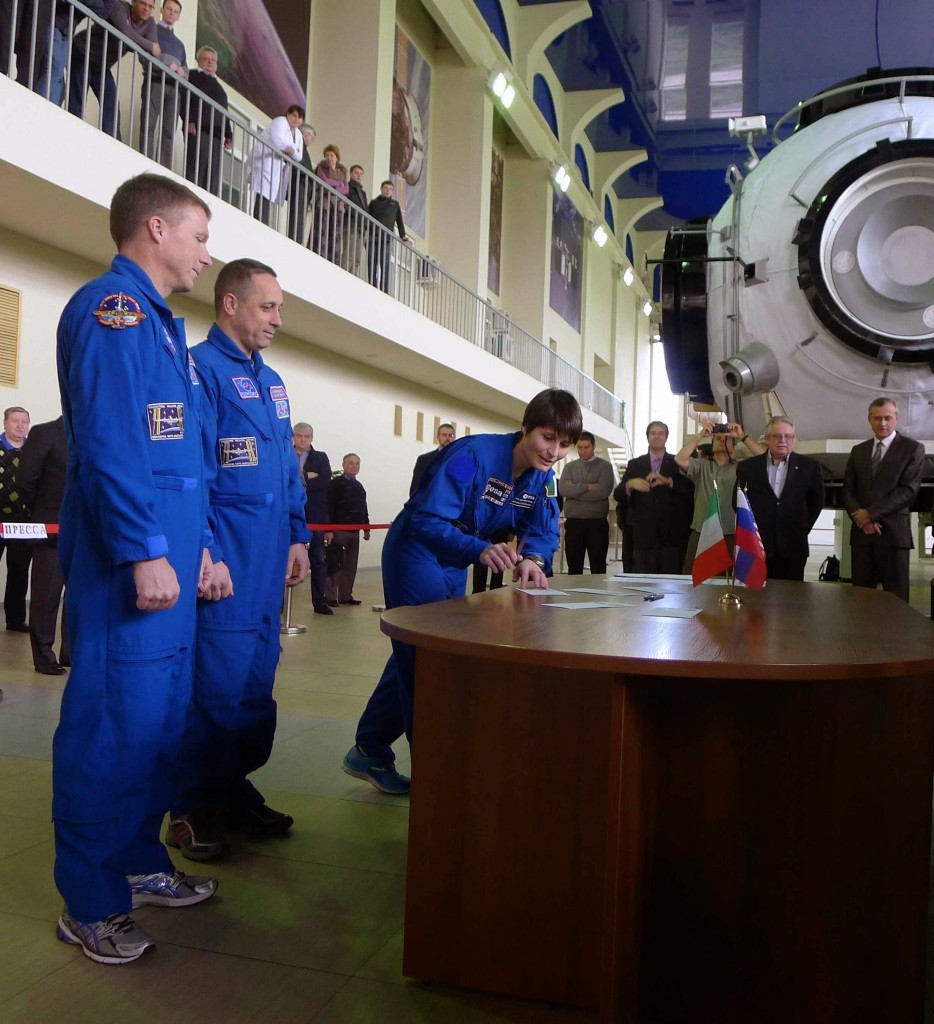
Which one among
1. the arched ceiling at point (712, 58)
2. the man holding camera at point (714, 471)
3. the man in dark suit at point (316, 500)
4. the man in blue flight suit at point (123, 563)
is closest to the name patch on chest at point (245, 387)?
the man in blue flight suit at point (123, 563)

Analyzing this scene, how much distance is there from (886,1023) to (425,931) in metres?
0.96

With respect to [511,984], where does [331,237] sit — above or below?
above

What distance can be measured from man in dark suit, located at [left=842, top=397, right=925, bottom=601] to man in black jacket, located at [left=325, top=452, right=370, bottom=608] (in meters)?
5.30

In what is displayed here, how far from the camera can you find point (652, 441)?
8.35m

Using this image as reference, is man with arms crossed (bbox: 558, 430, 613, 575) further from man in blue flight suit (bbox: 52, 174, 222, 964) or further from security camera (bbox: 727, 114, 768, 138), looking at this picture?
man in blue flight suit (bbox: 52, 174, 222, 964)

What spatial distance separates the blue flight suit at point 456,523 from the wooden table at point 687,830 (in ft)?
2.58

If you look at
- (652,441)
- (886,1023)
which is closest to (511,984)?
(886,1023)

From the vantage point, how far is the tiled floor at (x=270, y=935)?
1.99 meters

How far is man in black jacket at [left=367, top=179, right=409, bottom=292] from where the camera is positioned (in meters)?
13.5

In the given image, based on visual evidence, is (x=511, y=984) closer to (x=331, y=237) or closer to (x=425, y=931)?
(x=425, y=931)

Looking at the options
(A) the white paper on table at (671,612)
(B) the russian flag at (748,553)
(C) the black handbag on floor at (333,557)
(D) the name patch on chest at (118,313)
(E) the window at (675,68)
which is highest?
(E) the window at (675,68)

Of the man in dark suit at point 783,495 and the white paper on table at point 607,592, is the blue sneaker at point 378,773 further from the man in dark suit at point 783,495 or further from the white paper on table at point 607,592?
the man in dark suit at point 783,495

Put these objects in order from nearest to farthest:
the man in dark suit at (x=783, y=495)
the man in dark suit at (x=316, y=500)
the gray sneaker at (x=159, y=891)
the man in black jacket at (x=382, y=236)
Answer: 1. the gray sneaker at (x=159, y=891)
2. the man in dark suit at (x=783, y=495)
3. the man in dark suit at (x=316, y=500)
4. the man in black jacket at (x=382, y=236)

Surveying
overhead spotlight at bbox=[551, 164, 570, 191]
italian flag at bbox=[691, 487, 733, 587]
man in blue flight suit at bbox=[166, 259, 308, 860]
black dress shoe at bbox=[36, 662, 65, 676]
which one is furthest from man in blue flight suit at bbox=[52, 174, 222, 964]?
overhead spotlight at bbox=[551, 164, 570, 191]
